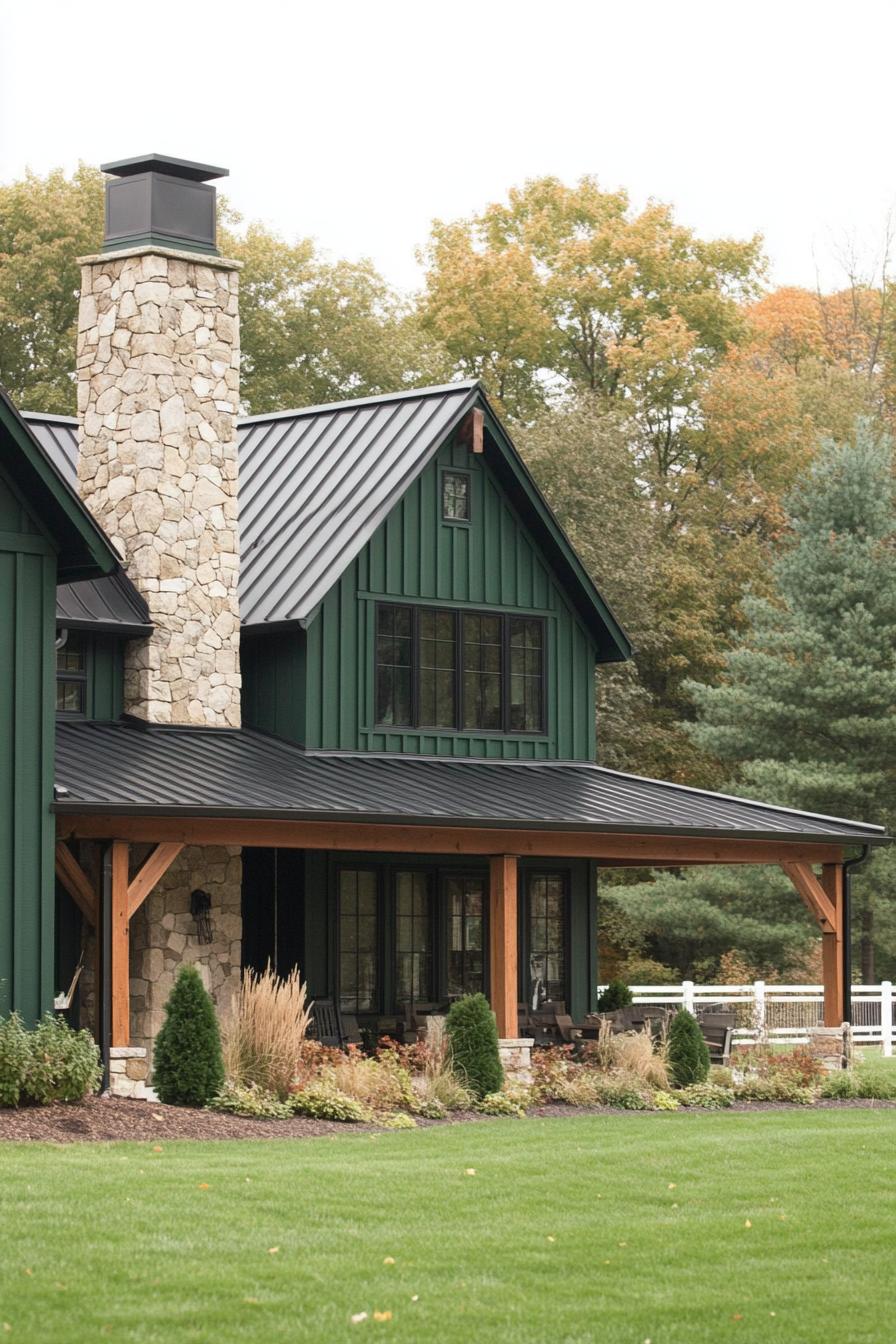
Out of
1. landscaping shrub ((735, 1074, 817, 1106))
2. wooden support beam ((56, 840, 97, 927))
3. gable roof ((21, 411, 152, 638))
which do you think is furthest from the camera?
gable roof ((21, 411, 152, 638))

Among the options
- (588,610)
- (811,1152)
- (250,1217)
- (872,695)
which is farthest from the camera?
(872,695)

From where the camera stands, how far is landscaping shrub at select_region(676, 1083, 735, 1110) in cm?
2030

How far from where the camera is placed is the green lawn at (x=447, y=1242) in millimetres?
9461

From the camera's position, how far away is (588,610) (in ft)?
83.6

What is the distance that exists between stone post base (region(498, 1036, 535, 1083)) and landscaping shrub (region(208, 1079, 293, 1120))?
343 centimetres

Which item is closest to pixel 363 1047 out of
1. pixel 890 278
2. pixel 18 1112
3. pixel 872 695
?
pixel 18 1112

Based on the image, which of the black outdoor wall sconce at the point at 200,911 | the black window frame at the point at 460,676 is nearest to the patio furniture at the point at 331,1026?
the black outdoor wall sconce at the point at 200,911

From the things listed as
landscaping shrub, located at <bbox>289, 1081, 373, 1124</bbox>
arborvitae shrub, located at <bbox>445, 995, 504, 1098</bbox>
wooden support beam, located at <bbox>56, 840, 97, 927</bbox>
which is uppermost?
wooden support beam, located at <bbox>56, 840, 97, 927</bbox>

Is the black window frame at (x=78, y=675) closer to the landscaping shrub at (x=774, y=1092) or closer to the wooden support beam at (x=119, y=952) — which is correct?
the wooden support beam at (x=119, y=952)

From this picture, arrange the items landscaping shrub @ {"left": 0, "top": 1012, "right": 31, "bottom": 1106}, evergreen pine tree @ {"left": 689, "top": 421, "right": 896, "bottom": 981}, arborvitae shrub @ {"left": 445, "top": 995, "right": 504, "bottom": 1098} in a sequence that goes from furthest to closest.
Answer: evergreen pine tree @ {"left": 689, "top": 421, "right": 896, "bottom": 981} → arborvitae shrub @ {"left": 445, "top": 995, "right": 504, "bottom": 1098} → landscaping shrub @ {"left": 0, "top": 1012, "right": 31, "bottom": 1106}

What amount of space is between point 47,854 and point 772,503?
101 ft

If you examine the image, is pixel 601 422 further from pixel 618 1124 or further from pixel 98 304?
pixel 618 1124

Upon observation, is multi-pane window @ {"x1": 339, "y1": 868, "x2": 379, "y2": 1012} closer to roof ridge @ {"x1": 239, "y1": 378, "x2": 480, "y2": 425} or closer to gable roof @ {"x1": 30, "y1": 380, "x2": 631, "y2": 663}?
gable roof @ {"x1": 30, "y1": 380, "x2": 631, "y2": 663}

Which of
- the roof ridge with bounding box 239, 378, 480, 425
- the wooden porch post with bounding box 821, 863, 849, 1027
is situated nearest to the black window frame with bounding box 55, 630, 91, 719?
the roof ridge with bounding box 239, 378, 480, 425
